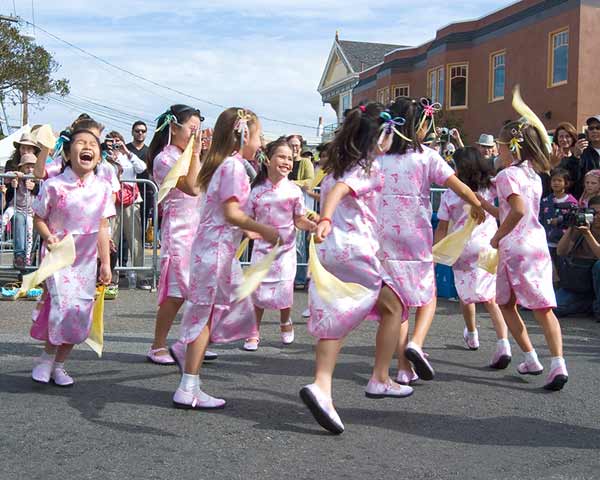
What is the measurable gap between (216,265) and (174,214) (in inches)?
48.5

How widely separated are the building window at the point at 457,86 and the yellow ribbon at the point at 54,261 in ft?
94.9

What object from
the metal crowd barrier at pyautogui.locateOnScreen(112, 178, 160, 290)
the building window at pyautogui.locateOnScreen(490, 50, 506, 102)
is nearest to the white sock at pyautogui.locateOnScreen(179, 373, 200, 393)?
the metal crowd barrier at pyautogui.locateOnScreen(112, 178, 160, 290)

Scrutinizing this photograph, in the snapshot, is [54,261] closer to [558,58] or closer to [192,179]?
[192,179]

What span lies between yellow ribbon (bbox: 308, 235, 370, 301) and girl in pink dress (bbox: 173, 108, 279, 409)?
0.49 metres

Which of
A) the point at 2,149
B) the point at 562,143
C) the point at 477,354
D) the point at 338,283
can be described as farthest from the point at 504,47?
the point at 338,283

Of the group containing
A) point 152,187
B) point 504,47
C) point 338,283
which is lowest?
point 338,283

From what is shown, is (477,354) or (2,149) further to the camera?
(2,149)

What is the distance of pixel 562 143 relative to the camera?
9945 millimetres

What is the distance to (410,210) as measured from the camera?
5418mm

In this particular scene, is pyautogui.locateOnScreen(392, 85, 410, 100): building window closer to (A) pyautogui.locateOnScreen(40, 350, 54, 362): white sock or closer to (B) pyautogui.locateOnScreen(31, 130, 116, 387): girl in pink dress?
(B) pyautogui.locateOnScreen(31, 130, 116, 387): girl in pink dress

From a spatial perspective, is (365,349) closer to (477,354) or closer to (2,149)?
(477,354)

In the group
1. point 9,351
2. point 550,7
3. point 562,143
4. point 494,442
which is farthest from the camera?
point 550,7

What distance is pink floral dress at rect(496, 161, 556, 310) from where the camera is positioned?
5535 millimetres

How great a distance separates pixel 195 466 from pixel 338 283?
4.02 ft
